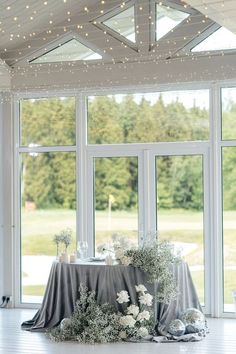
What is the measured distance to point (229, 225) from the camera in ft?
27.7

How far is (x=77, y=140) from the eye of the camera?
356 inches

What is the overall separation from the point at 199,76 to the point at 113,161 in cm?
173

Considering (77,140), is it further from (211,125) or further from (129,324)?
(129,324)

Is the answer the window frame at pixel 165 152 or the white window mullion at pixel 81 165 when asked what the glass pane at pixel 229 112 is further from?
the white window mullion at pixel 81 165

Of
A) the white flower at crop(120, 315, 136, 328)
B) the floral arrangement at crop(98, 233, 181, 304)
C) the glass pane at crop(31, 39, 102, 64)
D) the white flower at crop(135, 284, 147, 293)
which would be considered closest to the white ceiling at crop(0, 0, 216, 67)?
the glass pane at crop(31, 39, 102, 64)

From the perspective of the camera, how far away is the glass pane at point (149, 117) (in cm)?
861

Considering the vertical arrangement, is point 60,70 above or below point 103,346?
above

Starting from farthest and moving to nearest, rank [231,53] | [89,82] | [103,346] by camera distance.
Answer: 1. [89,82]
2. [231,53]
3. [103,346]

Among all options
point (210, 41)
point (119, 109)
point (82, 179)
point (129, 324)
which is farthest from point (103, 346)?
point (210, 41)

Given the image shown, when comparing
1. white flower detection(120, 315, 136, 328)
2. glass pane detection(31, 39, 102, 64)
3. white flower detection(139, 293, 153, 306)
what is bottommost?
white flower detection(120, 315, 136, 328)

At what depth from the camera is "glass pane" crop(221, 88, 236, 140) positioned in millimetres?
8438

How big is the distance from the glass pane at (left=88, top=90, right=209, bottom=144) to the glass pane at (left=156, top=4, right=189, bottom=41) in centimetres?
85

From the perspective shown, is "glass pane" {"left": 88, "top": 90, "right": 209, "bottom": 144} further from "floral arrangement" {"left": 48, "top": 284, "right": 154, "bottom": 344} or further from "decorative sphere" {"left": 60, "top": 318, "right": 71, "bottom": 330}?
"decorative sphere" {"left": 60, "top": 318, "right": 71, "bottom": 330}

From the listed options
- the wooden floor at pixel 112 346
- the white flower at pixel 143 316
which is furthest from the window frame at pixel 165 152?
the white flower at pixel 143 316
